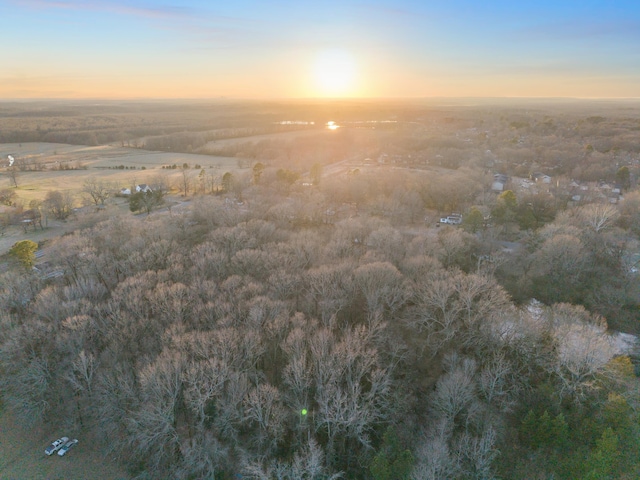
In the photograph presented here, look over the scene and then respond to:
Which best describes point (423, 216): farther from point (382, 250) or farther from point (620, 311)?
point (620, 311)

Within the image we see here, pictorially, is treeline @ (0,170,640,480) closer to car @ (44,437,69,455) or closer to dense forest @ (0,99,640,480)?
dense forest @ (0,99,640,480)

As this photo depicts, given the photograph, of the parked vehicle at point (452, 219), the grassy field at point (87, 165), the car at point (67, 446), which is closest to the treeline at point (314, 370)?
the car at point (67, 446)

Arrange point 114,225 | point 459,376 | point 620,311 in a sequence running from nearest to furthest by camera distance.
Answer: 1. point 459,376
2. point 620,311
3. point 114,225

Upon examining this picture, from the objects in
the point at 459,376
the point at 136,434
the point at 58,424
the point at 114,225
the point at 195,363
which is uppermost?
the point at 114,225

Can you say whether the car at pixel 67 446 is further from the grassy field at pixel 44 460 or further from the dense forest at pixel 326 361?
the dense forest at pixel 326 361

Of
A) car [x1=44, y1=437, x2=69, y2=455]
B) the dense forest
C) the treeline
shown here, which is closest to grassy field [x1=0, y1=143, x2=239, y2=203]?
the dense forest

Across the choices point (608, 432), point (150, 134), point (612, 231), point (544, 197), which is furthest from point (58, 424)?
point (150, 134)

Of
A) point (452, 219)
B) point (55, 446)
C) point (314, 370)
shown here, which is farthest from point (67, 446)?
point (452, 219)
